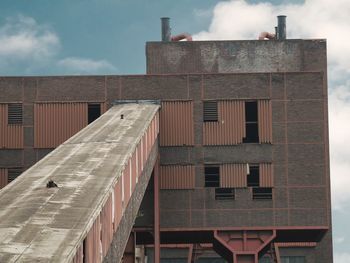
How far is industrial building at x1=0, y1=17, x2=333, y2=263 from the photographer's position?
109 feet

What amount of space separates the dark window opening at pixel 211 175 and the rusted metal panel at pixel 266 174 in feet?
6.88

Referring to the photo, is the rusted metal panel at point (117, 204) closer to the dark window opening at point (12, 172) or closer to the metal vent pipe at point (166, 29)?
the dark window opening at point (12, 172)

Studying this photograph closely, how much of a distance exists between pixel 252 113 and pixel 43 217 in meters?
23.0

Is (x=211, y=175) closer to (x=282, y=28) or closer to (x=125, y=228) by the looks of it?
(x=125, y=228)

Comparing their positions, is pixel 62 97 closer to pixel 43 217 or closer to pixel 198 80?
pixel 198 80

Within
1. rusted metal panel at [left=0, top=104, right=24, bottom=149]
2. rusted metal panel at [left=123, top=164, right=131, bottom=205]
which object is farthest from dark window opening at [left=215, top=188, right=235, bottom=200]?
rusted metal panel at [left=123, top=164, right=131, bottom=205]

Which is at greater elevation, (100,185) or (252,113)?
(252,113)

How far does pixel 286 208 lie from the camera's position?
109 ft

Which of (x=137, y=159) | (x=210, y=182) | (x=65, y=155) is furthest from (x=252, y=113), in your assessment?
(x=65, y=155)

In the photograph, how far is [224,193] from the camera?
1319 inches

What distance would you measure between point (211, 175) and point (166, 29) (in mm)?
21590

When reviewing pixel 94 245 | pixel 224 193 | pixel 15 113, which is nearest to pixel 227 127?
pixel 224 193

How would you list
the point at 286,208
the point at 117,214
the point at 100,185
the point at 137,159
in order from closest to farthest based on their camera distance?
1. the point at 100,185
2. the point at 117,214
3. the point at 137,159
4. the point at 286,208

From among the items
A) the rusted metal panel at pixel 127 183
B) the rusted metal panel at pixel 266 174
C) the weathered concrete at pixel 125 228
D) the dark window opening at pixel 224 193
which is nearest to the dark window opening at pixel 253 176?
the rusted metal panel at pixel 266 174
